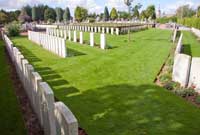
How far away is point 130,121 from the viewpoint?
4926 mm

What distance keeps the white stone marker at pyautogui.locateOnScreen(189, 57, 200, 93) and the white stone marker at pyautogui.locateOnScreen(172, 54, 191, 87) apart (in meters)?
0.13

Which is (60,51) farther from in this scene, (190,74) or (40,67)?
(190,74)

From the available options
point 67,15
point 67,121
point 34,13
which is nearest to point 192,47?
point 67,121

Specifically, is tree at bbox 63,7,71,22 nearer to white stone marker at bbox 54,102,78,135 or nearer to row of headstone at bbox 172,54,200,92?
row of headstone at bbox 172,54,200,92

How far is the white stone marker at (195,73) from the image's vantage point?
668 cm

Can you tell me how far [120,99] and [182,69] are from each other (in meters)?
2.53

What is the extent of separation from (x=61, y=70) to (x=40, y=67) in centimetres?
120

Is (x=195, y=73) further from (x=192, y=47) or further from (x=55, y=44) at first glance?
(x=192, y=47)

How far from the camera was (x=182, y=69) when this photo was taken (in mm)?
7129

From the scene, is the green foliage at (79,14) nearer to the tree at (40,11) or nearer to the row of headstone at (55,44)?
the tree at (40,11)

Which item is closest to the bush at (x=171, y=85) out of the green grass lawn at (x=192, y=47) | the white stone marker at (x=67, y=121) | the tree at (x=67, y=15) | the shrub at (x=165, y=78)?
the shrub at (x=165, y=78)

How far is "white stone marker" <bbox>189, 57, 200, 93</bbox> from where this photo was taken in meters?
6.68

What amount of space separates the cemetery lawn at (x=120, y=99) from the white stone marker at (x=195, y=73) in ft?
2.78

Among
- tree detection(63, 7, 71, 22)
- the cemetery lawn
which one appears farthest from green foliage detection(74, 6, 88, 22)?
the cemetery lawn
